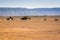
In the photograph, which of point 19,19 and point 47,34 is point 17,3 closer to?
point 19,19

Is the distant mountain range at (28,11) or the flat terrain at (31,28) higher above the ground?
the distant mountain range at (28,11)

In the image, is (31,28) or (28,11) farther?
(28,11)

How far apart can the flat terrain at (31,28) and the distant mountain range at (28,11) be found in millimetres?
84

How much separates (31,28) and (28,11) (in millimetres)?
497

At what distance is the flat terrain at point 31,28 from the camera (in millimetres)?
1560

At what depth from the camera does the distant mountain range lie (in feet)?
7.25

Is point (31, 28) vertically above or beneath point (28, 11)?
beneath

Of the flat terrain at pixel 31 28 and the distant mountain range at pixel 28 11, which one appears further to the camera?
the distant mountain range at pixel 28 11

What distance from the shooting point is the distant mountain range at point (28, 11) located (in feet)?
7.25

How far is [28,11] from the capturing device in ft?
7.29

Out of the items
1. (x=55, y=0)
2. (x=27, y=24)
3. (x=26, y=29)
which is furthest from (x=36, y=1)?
(x=26, y=29)

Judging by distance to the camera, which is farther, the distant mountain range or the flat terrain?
the distant mountain range

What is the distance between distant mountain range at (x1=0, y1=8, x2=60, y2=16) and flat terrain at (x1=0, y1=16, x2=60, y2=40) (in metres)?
0.08

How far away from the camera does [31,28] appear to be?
71.1 inches
